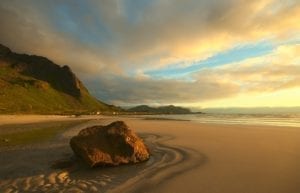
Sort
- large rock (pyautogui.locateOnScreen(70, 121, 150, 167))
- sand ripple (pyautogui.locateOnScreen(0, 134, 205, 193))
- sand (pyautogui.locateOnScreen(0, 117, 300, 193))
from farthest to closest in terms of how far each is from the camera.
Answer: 1. large rock (pyautogui.locateOnScreen(70, 121, 150, 167))
2. sand ripple (pyautogui.locateOnScreen(0, 134, 205, 193))
3. sand (pyautogui.locateOnScreen(0, 117, 300, 193))

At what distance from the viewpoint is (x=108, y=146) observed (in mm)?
13859

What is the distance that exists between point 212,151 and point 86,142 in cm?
686

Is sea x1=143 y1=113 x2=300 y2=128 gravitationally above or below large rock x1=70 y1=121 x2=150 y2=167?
above

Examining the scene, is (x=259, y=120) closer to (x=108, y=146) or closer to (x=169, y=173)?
(x=108, y=146)

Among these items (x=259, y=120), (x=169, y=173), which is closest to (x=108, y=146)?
(x=169, y=173)

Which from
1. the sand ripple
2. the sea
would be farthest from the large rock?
the sea

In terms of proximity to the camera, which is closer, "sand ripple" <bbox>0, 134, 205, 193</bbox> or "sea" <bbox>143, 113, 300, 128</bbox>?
"sand ripple" <bbox>0, 134, 205, 193</bbox>

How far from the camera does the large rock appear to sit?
521 inches

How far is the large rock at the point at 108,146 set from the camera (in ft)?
43.4

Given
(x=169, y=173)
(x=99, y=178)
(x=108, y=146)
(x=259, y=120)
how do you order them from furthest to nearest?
(x=259, y=120), (x=108, y=146), (x=169, y=173), (x=99, y=178)

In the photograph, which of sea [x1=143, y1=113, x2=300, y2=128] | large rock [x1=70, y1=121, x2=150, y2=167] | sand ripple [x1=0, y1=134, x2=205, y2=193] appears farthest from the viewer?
sea [x1=143, y1=113, x2=300, y2=128]

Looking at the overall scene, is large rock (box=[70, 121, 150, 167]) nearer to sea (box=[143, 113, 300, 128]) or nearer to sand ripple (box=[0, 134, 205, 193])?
sand ripple (box=[0, 134, 205, 193])

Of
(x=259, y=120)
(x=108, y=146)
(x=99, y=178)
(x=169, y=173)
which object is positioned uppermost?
(x=259, y=120)

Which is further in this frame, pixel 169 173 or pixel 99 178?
pixel 169 173
